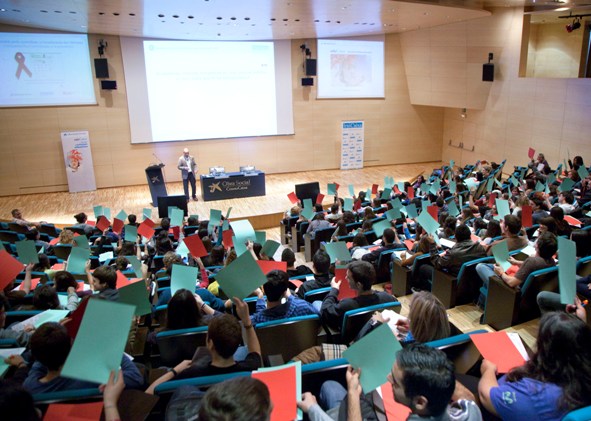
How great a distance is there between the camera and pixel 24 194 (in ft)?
41.7

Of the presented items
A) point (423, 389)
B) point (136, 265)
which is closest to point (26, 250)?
point (136, 265)

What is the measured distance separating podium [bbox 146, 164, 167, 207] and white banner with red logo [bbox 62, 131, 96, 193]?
2.83m

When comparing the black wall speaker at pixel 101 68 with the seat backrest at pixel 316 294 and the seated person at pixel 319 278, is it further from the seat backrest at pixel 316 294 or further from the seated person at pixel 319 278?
the seat backrest at pixel 316 294

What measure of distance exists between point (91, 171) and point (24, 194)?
1.90 m

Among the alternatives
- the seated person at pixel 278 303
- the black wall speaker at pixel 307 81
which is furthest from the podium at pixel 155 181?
the seated person at pixel 278 303

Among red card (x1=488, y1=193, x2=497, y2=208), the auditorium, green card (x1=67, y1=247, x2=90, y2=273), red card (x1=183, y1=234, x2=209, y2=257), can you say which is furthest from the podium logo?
red card (x1=183, y1=234, x2=209, y2=257)

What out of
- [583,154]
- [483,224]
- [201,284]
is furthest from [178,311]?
[583,154]

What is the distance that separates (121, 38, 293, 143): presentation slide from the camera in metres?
12.8

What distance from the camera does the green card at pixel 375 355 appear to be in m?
1.83

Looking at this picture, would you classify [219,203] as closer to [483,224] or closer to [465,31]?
[483,224]

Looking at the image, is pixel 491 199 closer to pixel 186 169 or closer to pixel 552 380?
pixel 552 380

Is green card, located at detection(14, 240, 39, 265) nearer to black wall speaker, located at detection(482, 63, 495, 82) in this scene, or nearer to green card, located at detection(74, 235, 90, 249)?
green card, located at detection(74, 235, 90, 249)

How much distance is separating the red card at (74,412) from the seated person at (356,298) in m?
1.74

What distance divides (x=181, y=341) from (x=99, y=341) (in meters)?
1.26
